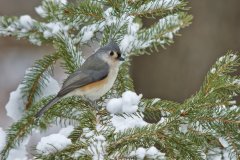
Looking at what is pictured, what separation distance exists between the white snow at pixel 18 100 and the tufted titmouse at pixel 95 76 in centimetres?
12

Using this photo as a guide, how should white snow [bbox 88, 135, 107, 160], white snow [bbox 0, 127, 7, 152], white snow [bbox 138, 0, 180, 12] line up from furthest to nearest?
white snow [bbox 138, 0, 180, 12], white snow [bbox 0, 127, 7, 152], white snow [bbox 88, 135, 107, 160]

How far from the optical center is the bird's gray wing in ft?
7.19

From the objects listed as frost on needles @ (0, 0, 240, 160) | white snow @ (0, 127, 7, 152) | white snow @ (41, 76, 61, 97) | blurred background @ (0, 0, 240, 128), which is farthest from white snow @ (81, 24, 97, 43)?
blurred background @ (0, 0, 240, 128)

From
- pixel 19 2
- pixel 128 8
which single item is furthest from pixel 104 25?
pixel 19 2

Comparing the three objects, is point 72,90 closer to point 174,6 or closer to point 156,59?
point 174,6

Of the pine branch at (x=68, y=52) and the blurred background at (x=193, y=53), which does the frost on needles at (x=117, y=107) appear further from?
the blurred background at (x=193, y=53)

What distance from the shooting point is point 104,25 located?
2.27m

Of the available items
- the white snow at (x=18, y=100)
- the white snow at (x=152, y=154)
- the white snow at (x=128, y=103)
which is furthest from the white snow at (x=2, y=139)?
the white snow at (x=152, y=154)

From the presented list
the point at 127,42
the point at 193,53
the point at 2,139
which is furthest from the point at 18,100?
the point at 193,53

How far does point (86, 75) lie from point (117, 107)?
30.0 inches

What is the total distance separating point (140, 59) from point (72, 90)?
2.23 m

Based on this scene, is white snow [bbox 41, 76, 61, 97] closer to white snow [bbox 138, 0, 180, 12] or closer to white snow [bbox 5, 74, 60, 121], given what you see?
white snow [bbox 5, 74, 60, 121]

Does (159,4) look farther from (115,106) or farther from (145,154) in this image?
(145,154)

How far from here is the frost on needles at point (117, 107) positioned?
160 cm
